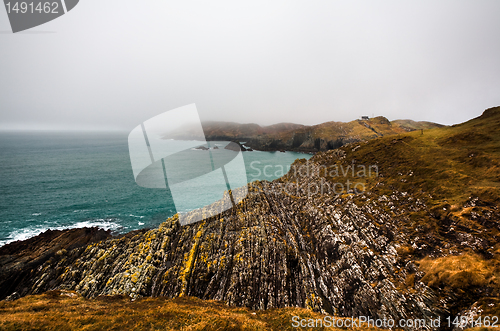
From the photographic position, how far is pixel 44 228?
34188 mm

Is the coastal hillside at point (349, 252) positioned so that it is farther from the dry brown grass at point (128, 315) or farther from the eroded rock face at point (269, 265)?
the dry brown grass at point (128, 315)

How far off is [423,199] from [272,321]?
20.0 m

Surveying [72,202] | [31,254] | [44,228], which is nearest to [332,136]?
[72,202]

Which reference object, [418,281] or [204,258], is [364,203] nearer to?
[418,281]

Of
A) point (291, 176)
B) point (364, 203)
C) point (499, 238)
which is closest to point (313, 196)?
point (364, 203)

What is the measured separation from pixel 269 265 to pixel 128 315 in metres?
13.5

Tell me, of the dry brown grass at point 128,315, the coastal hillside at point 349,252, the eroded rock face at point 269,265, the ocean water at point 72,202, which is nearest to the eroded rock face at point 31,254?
the coastal hillside at point 349,252

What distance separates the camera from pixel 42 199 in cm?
4628

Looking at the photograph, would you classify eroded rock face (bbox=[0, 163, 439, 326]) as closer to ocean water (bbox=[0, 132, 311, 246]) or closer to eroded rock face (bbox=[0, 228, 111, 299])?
eroded rock face (bbox=[0, 228, 111, 299])

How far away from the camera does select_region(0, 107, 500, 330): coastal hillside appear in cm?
1309

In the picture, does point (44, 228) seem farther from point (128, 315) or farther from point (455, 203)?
point (455, 203)

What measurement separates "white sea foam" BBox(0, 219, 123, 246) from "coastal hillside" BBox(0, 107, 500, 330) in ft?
38.6

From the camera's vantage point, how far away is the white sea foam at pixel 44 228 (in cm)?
3109

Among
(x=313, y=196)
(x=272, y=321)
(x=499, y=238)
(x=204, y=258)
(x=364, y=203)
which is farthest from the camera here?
(x=313, y=196)
